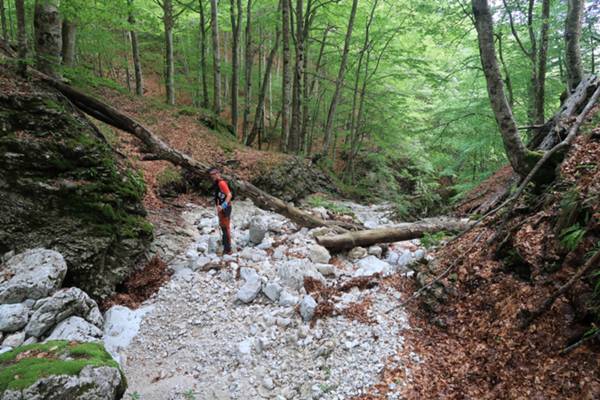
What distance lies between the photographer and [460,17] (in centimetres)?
938

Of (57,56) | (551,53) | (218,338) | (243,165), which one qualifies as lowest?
(218,338)

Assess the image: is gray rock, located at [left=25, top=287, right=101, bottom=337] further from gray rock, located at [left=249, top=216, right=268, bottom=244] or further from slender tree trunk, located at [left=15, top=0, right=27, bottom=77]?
slender tree trunk, located at [left=15, top=0, right=27, bottom=77]

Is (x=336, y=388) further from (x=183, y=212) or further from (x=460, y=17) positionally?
(x=460, y=17)

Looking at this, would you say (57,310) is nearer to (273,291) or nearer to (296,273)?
(273,291)

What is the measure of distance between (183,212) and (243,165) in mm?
3259

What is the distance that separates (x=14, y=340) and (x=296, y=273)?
141 inches

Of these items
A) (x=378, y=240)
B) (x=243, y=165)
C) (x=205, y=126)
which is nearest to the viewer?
(x=378, y=240)

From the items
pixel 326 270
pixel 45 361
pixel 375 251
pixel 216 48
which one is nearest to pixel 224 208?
pixel 326 270

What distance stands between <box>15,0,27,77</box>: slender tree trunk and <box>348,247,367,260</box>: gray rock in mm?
7020

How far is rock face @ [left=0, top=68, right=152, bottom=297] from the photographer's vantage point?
4.52 meters

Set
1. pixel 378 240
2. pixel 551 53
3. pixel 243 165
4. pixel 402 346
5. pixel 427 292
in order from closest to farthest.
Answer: pixel 402 346, pixel 427 292, pixel 378 240, pixel 551 53, pixel 243 165

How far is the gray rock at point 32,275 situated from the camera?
3.77m

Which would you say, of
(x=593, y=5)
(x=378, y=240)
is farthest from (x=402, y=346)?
(x=593, y=5)

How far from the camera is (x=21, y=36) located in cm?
581
